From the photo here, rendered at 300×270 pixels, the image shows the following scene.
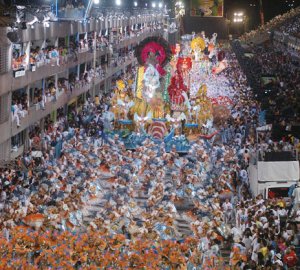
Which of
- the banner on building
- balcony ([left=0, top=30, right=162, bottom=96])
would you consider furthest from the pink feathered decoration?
the banner on building

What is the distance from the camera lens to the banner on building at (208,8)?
12962cm

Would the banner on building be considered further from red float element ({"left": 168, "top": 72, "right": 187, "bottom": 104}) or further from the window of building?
the window of building

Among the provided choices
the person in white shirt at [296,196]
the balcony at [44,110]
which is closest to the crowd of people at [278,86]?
the person in white shirt at [296,196]

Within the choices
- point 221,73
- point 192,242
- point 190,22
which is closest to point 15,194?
point 192,242

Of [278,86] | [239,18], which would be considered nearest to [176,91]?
[278,86]

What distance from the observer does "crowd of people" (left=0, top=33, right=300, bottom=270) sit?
62.6 ft

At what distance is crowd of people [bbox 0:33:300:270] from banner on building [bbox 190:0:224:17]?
9559 centimetres

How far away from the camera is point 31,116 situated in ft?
117

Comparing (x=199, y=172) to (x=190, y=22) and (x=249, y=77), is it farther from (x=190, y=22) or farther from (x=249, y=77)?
(x=190, y=22)

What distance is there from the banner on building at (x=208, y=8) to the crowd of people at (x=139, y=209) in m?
95.6

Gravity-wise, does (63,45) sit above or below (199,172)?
above

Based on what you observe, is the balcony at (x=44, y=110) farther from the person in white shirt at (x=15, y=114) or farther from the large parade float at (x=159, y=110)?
the large parade float at (x=159, y=110)

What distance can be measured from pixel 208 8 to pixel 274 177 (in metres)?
106

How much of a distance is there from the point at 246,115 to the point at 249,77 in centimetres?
2106
